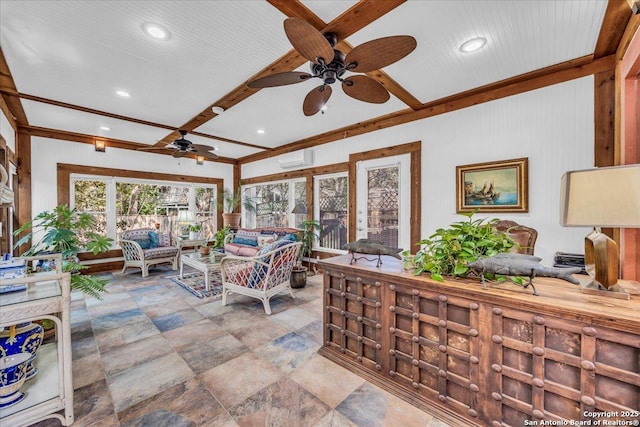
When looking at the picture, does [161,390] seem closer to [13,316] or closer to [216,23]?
[13,316]

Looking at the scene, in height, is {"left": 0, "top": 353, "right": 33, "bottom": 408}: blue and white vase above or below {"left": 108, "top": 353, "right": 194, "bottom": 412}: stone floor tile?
above

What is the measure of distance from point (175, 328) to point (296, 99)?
312 centimetres

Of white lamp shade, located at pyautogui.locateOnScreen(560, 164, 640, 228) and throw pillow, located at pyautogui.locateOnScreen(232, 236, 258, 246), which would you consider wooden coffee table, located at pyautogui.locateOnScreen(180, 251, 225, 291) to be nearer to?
throw pillow, located at pyautogui.locateOnScreen(232, 236, 258, 246)

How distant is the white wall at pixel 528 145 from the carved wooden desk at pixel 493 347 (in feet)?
5.41

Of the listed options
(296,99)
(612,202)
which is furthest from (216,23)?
(612,202)

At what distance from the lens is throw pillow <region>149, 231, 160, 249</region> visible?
17.9 feet

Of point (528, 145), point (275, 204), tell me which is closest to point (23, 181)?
point (275, 204)

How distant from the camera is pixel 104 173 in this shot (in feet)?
17.5

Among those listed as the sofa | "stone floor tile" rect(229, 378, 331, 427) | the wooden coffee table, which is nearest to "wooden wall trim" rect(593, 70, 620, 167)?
"stone floor tile" rect(229, 378, 331, 427)

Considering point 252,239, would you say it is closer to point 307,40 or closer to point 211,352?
point 211,352

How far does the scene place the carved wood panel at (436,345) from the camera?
1.48m

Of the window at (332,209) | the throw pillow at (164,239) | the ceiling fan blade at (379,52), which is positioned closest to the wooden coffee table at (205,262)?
the throw pillow at (164,239)

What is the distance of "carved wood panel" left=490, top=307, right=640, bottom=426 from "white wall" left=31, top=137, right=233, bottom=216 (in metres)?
6.89

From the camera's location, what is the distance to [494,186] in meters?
3.11
